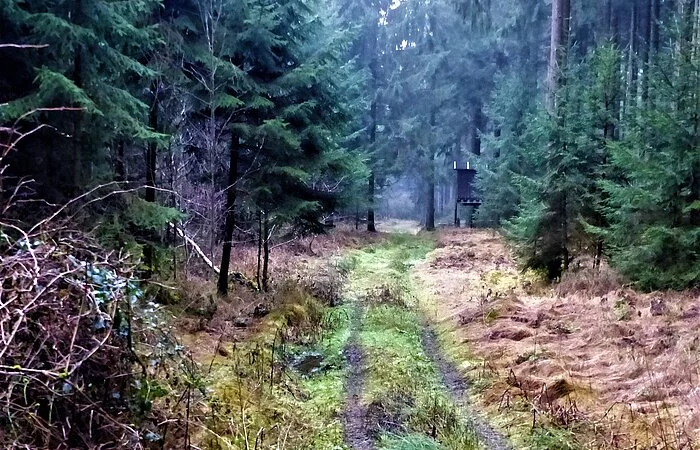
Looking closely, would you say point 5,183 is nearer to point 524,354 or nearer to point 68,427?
point 68,427

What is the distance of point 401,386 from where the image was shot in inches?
257

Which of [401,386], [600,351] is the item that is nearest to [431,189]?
[600,351]

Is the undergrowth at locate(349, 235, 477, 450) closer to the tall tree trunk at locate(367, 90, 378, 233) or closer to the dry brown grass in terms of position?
the dry brown grass

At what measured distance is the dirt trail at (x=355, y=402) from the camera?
5.25 m

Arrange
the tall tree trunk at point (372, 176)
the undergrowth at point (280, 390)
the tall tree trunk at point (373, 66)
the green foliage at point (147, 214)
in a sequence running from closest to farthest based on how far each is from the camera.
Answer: the undergrowth at point (280, 390), the green foliage at point (147, 214), the tall tree trunk at point (372, 176), the tall tree trunk at point (373, 66)

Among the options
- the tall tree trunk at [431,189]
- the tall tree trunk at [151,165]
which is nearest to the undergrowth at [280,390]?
the tall tree trunk at [151,165]

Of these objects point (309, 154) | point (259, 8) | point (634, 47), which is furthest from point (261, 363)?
point (634, 47)

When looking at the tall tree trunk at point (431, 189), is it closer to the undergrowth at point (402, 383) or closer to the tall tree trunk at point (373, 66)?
the tall tree trunk at point (373, 66)

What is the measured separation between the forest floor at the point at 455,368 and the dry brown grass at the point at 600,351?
2 cm

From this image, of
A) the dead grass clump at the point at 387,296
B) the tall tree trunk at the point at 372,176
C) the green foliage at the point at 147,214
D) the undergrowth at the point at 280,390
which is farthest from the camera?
the tall tree trunk at the point at 372,176

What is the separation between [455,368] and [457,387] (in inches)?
30.1

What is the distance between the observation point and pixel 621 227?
9.89 metres

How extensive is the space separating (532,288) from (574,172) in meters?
2.63

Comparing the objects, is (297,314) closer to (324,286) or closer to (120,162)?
(324,286)
